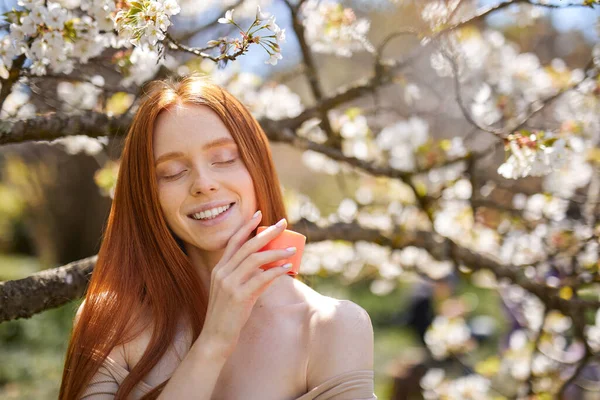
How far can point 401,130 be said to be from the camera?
344 cm

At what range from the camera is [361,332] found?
4.82 feet

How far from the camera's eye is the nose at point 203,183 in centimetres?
149

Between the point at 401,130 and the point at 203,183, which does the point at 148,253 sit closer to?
the point at 203,183

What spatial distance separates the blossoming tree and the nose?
0.95 feet

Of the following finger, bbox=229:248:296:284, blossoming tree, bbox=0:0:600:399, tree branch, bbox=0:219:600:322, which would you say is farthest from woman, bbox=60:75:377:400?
tree branch, bbox=0:219:600:322

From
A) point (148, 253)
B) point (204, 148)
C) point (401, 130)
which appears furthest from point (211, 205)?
point (401, 130)

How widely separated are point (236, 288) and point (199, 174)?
12.8 inches

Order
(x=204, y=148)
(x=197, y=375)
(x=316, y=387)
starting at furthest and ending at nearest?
(x=204, y=148) → (x=316, y=387) → (x=197, y=375)

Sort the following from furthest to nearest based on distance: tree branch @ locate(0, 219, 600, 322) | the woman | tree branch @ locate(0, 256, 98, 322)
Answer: tree branch @ locate(0, 219, 600, 322), tree branch @ locate(0, 256, 98, 322), the woman

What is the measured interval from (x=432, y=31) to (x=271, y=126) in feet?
2.28

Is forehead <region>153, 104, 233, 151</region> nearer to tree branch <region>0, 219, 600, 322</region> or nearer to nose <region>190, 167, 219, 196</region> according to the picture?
nose <region>190, 167, 219, 196</region>

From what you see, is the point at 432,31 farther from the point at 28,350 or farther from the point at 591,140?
the point at 28,350

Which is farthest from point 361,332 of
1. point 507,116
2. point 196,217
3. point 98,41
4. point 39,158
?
point 39,158

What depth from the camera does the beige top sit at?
1.40 meters
